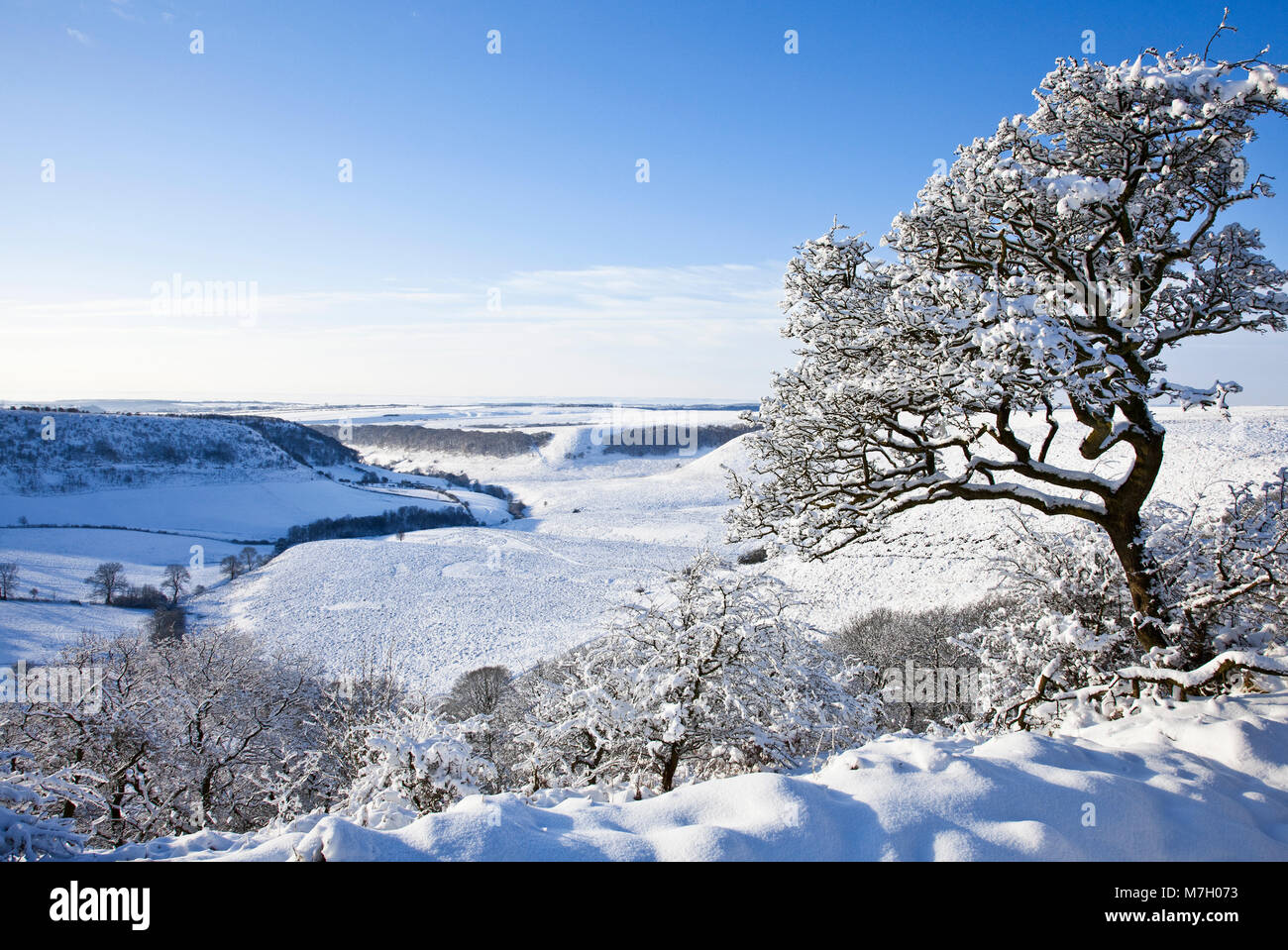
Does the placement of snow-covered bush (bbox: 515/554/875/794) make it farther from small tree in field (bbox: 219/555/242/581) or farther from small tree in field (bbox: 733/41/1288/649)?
small tree in field (bbox: 219/555/242/581)

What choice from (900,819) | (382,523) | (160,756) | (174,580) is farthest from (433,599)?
(900,819)

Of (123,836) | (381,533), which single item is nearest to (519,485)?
(381,533)

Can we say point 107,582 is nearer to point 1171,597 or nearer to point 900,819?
point 900,819

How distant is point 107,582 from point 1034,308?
239 ft

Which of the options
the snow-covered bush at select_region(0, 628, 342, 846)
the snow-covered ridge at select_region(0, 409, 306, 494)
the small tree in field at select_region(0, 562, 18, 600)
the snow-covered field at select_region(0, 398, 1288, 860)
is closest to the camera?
the snow-covered field at select_region(0, 398, 1288, 860)

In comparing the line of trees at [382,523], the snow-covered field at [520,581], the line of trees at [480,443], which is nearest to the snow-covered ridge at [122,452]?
the line of trees at [382,523]

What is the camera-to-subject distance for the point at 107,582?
56.2 metres

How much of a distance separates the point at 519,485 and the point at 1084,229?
136998mm

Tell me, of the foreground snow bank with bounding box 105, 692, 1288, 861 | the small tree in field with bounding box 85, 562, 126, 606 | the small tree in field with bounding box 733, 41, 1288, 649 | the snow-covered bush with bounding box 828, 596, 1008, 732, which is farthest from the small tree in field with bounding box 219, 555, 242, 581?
the foreground snow bank with bounding box 105, 692, 1288, 861

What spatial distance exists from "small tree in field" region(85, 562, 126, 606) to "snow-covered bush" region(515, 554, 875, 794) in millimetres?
61176

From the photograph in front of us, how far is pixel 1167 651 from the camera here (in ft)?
22.9

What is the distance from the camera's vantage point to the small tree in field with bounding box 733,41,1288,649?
5.86 m

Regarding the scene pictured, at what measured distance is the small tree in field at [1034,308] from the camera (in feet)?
19.2

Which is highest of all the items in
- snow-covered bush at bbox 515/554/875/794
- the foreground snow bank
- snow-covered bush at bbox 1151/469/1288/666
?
snow-covered bush at bbox 1151/469/1288/666
